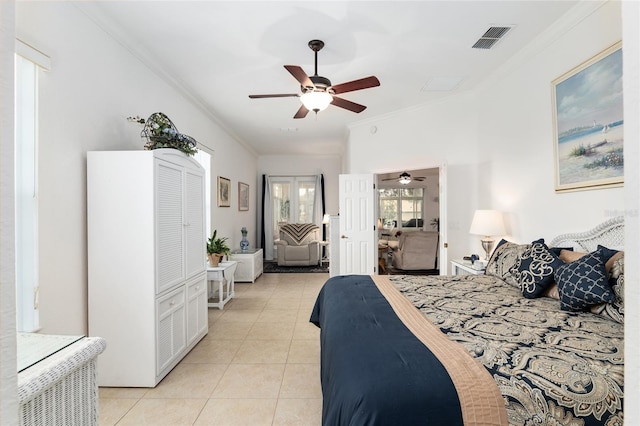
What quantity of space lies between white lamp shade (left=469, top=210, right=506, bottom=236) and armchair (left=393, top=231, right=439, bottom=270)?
9.29ft

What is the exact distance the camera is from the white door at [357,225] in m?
5.21

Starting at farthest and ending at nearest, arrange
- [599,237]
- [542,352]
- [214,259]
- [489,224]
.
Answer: [214,259] < [489,224] < [599,237] < [542,352]

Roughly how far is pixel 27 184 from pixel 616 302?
11.5 ft

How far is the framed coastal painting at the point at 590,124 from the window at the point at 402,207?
7.27 meters

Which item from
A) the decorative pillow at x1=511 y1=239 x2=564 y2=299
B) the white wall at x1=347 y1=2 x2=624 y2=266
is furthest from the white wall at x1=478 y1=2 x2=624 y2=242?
the decorative pillow at x1=511 y1=239 x2=564 y2=299

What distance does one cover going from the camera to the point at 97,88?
2.45 metres

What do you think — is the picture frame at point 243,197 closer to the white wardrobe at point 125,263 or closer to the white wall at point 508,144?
the white wall at point 508,144

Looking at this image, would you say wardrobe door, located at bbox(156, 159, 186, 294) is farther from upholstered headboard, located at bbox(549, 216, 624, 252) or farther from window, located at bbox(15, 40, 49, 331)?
upholstered headboard, located at bbox(549, 216, 624, 252)

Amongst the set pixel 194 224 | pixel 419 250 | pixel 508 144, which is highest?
pixel 508 144

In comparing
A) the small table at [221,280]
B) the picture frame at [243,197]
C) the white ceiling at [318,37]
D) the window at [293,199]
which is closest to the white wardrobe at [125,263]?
the white ceiling at [318,37]

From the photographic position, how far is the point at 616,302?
1.75 meters

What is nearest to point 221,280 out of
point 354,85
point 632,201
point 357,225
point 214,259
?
point 214,259

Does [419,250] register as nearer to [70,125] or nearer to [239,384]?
[239,384]

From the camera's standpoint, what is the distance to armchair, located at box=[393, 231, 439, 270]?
6.32m
